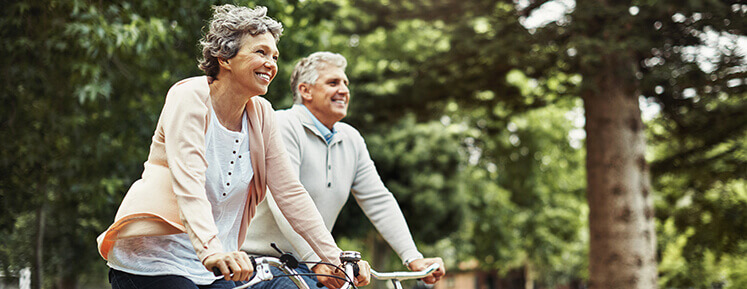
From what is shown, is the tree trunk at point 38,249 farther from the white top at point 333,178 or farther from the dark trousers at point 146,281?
the dark trousers at point 146,281

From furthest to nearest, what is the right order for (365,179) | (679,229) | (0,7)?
(679,229)
(0,7)
(365,179)

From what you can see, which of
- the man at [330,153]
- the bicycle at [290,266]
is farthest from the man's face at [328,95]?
the bicycle at [290,266]

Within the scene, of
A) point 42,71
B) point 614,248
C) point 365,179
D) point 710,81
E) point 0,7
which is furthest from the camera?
point 614,248

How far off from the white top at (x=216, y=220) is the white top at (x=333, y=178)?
0.72 meters

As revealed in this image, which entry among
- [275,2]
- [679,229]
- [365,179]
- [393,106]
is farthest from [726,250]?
[365,179]

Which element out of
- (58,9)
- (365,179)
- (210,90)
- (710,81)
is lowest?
(365,179)

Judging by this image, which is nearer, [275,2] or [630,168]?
[275,2]

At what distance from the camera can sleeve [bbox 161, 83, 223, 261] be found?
7.15ft

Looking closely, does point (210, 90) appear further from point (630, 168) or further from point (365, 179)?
point (630, 168)

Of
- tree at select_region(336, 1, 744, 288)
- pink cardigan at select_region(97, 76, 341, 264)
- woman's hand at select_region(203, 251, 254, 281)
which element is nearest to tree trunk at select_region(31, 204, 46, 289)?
tree at select_region(336, 1, 744, 288)

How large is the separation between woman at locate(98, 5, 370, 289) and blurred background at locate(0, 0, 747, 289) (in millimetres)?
3329

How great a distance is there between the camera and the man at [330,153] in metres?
3.61

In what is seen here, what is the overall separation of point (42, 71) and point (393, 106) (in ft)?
16.8

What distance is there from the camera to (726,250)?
9.30m
